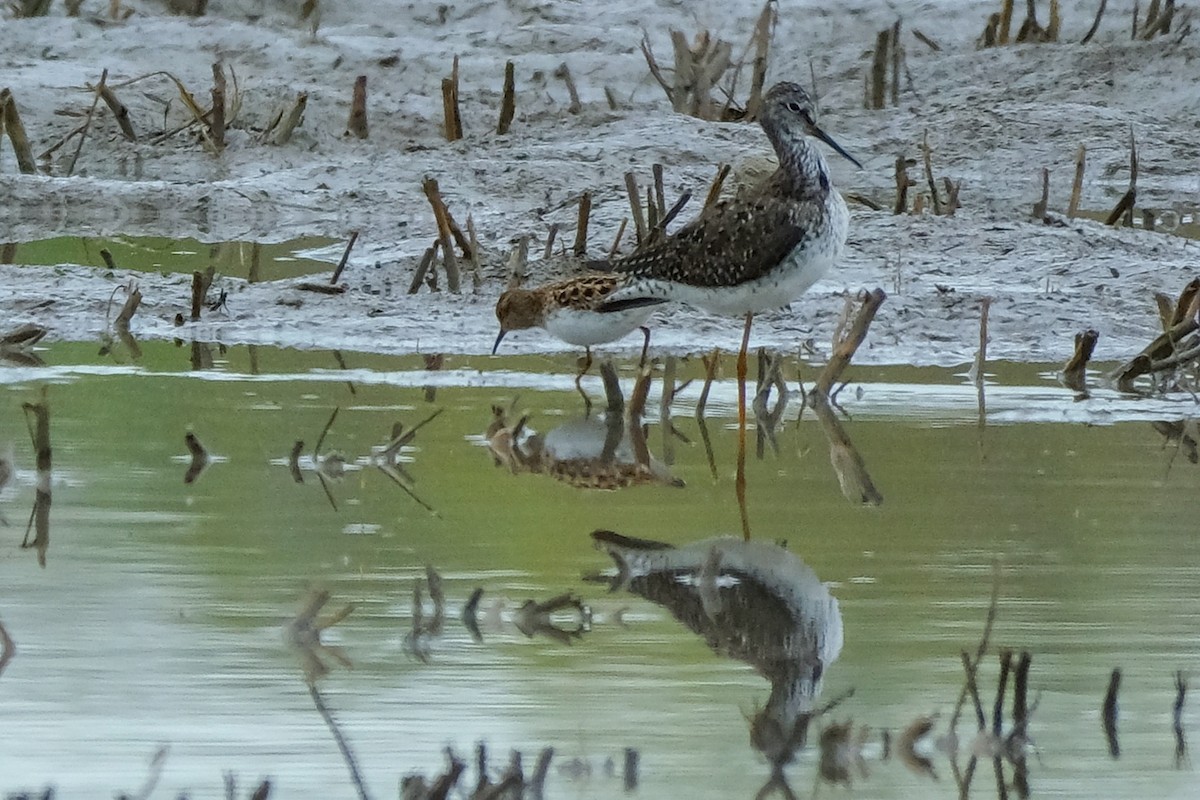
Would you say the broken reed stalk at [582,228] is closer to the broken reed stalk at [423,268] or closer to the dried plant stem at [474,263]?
the dried plant stem at [474,263]

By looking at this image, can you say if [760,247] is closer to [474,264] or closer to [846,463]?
[846,463]

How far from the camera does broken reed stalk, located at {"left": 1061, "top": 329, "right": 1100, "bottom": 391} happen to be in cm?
862

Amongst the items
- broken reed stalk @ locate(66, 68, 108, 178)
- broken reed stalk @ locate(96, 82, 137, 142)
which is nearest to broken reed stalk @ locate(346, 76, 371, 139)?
broken reed stalk @ locate(96, 82, 137, 142)

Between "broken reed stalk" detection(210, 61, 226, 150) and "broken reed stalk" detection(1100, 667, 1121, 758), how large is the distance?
Result: 34.7 feet

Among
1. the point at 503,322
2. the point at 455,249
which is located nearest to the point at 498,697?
the point at 503,322

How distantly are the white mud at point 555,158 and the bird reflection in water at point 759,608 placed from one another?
3.76 metres

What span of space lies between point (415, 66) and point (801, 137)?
9765 millimetres

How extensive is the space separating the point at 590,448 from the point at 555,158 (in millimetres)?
6638

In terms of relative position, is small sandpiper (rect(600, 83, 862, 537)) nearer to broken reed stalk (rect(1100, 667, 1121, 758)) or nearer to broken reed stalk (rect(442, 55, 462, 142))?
broken reed stalk (rect(1100, 667, 1121, 758))

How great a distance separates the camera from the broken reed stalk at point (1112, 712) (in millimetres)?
4207

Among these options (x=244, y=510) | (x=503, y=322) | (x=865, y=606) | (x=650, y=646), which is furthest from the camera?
(x=503, y=322)

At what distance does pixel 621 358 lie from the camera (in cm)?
963

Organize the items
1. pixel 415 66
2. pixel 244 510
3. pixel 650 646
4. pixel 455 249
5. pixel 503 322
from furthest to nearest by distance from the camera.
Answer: pixel 415 66
pixel 455 249
pixel 503 322
pixel 244 510
pixel 650 646

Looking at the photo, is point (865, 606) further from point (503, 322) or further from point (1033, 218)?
point (1033, 218)
